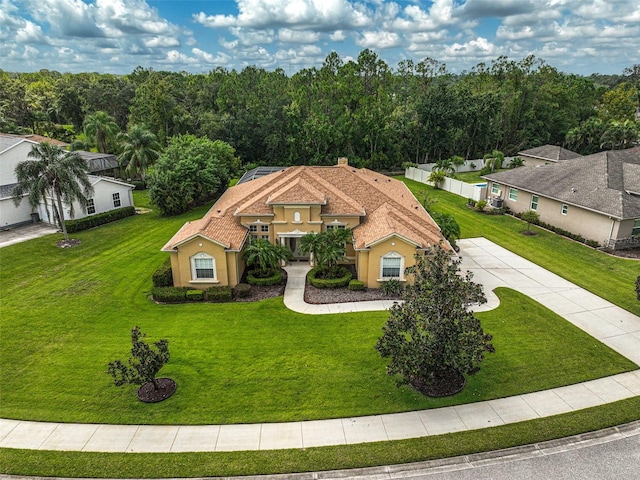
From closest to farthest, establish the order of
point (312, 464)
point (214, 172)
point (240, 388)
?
point (312, 464) → point (240, 388) → point (214, 172)

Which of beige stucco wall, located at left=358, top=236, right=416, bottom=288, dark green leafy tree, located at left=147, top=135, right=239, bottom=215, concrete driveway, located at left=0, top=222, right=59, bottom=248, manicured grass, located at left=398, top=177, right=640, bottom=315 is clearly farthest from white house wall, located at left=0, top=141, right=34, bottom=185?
manicured grass, located at left=398, top=177, right=640, bottom=315

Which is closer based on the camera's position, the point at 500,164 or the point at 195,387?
the point at 195,387

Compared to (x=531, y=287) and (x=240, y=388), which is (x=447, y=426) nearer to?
(x=240, y=388)

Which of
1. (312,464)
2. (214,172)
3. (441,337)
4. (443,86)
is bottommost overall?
(312,464)

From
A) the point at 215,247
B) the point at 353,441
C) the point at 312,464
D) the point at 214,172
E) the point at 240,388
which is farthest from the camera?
the point at 214,172

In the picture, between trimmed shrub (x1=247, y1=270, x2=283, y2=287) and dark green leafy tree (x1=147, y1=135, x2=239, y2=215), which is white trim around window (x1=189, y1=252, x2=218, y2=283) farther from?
dark green leafy tree (x1=147, y1=135, x2=239, y2=215)

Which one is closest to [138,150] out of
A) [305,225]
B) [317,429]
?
[305,225]

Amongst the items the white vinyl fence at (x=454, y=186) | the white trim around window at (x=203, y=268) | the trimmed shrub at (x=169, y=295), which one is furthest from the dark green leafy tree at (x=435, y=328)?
the white vinyl fence at (x=454, y=186)

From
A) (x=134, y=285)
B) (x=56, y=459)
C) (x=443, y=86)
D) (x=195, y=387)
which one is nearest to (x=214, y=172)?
(x=134, y=285)
